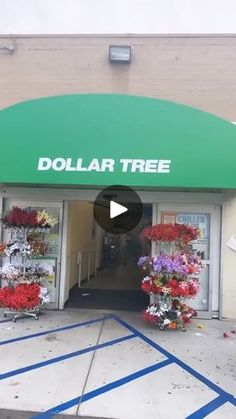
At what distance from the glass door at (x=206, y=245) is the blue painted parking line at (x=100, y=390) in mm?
2697

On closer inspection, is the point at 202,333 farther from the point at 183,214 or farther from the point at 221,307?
the point at 183,214

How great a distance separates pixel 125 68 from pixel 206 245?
13.6 ft

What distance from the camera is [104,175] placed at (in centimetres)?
570

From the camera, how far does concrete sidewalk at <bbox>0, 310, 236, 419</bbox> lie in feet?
12.1

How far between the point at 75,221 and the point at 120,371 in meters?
5.22

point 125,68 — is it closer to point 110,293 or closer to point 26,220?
point 26,220

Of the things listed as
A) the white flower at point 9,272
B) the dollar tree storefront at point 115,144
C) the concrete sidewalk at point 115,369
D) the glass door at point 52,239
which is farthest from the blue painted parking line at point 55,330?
the dollar tree storefront at point 115,144

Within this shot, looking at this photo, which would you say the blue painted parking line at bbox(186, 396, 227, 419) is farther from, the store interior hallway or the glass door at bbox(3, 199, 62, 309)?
the glass door at bbox(3, 199, 62, 309)

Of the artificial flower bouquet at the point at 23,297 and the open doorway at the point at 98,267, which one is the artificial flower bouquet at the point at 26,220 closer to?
the artificial flower bouquet at the point at 23,297

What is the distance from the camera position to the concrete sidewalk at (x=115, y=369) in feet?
12.1

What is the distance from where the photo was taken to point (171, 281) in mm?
6270

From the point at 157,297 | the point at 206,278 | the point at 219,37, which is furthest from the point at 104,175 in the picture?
the point at 219,37
